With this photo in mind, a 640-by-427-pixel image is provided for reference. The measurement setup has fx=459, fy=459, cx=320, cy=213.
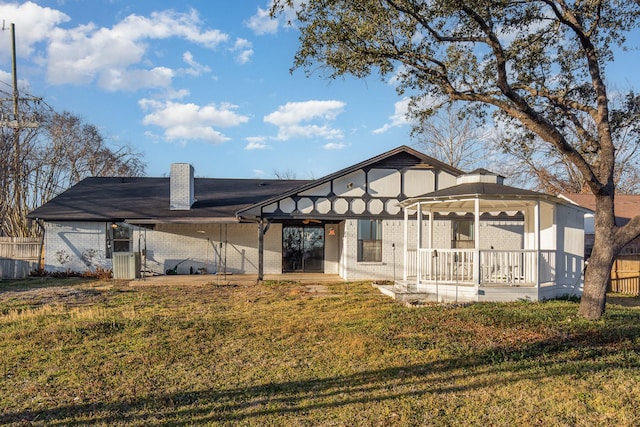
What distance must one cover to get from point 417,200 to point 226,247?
8.86m

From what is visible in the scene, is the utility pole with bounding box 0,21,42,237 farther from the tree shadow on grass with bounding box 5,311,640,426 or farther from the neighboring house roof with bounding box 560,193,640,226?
the neighboring house roof with bounding box 560,193,640,226

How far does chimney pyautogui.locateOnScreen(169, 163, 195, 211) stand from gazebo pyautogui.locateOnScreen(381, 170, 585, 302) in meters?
9.07

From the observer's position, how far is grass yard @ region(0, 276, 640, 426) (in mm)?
4664

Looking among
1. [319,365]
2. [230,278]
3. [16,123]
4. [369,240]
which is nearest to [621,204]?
[369,240]

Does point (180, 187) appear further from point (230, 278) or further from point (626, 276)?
point (626, 276)

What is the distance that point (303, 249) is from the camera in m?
18.7

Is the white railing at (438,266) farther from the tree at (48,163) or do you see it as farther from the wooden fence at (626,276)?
the tree at (48,163)

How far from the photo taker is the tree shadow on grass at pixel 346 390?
182 inches

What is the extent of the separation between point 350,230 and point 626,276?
984cm

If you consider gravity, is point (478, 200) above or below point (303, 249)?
above

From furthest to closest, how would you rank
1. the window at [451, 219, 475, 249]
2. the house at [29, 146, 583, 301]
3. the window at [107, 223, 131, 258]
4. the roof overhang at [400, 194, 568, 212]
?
the window at [107, 223, 131, 258] → the window at [451, 219, 475, 249] → the house at [29, 146, 583, 301] → the roof overhang at [400, 194, 568, 212]

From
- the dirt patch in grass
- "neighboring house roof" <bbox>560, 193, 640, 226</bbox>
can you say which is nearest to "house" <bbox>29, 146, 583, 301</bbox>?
the dirt patch in grass

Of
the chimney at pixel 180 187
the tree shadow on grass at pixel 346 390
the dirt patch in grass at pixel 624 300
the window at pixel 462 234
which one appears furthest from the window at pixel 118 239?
the dirt patch in grass at pixel 624 300

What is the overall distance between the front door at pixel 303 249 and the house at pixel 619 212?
35.5 ft
